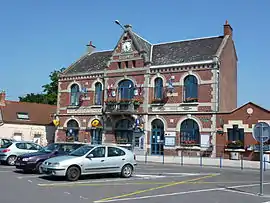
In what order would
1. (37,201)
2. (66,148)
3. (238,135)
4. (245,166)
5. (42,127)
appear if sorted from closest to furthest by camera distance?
(37,201) → (66,148) → (245,166) → (238,135) → (42,127)

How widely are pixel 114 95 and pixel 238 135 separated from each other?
12.3 m

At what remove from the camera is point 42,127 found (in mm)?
40906

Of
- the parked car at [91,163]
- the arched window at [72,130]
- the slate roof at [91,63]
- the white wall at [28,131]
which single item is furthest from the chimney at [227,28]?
the white wall at [28,131]

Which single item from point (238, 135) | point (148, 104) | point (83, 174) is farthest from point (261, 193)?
point (148, 104)

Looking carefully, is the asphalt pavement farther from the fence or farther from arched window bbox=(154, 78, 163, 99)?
arched window bbox=(154, 78, 163, 99)

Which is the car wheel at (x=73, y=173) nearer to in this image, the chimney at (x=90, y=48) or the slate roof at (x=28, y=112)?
the slate roof at (x=28, y=112)

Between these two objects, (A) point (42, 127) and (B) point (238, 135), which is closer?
(B) point (238, 135)

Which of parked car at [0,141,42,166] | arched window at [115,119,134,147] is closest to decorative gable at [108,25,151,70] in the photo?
arched window at [115,119,134,147]

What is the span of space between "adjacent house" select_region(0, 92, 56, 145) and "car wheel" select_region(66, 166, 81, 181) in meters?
25.4

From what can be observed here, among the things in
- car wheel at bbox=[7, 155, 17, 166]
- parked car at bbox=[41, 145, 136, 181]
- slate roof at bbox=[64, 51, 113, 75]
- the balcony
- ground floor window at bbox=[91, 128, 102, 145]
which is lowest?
car wheel at bbox=[7, 155, 17, 166]

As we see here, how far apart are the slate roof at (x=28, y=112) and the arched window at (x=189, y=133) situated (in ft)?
59.8

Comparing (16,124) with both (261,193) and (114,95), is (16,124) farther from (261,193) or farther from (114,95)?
(261,193)

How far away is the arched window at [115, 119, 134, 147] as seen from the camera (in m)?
33.0

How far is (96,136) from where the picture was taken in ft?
115
